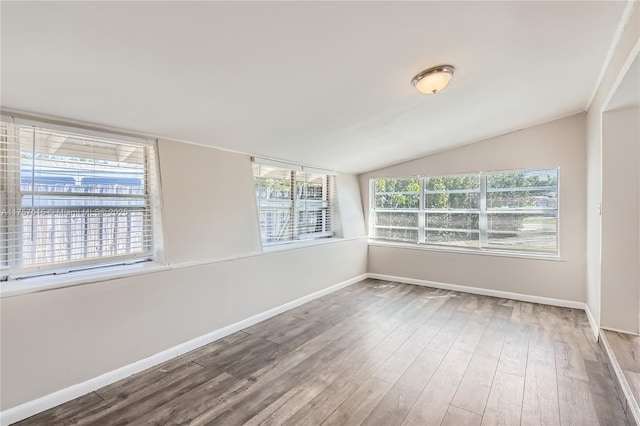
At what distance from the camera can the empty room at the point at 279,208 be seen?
1.71 metres

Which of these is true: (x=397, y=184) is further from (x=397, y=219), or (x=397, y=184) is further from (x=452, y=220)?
(x=452, y=220)

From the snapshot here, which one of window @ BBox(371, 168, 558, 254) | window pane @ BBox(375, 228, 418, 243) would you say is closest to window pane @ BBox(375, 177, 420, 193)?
window @ BBox(371, 168, 558, 254)

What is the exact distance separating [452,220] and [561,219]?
1.35 metres

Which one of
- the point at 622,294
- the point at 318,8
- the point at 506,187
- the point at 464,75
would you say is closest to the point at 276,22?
the point at 318,8

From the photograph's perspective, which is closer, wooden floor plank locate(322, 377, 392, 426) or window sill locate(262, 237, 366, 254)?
wooden floor plank locate(322, 377, 392, 426)

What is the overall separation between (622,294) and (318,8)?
3.42 m

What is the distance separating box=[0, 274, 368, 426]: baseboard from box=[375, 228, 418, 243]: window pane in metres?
2.65

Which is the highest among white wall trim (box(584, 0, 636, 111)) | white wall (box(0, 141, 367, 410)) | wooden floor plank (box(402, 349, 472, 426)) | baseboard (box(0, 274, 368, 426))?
white wall trim (box(584, 0, 636, 111))

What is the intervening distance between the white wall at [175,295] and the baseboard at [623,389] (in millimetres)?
3003

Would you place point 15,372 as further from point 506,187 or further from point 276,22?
point 506,187

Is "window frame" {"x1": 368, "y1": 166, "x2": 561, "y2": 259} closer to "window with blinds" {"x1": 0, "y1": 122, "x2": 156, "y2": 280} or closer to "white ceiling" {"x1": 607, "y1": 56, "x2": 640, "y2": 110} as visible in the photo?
"white ceiling" {"x1": 607, "y1": 56, "x2": 640, "y2": 110}

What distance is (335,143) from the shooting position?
142 inches

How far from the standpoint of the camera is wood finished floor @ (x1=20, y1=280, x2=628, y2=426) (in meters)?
1.90

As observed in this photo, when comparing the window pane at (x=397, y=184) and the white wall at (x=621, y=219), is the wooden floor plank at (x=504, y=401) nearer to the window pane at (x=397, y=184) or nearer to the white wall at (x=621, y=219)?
the white wall at (x=621, y=219)
